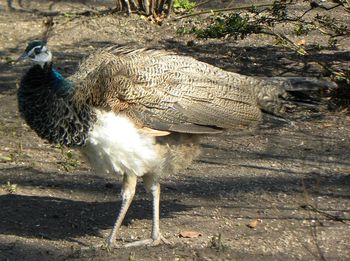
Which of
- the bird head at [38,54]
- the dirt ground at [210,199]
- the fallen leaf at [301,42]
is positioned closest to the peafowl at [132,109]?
the bird head at [38,54]

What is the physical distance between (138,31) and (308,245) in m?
5.59

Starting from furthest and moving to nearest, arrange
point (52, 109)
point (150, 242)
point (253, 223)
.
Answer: point (253, 223)
point (150, 242)
point (52, 109)

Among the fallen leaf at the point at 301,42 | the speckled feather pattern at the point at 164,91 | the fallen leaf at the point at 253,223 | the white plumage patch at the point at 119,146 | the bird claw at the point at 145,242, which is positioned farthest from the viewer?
the fallen leaf at the point at 301,42

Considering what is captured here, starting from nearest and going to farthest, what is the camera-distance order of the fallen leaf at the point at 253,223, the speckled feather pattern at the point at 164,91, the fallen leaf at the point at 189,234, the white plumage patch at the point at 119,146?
the white plumage patch at the point at 119,146 < the speckled feather pattern at the point at 164,91 < the fallen leaf at the point at 189,234 < the fallen leaf at the point at 253,223

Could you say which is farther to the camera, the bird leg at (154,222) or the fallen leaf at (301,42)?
the fallen leaf at (301,42)

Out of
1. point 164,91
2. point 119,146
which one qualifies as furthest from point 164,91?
point 119,146

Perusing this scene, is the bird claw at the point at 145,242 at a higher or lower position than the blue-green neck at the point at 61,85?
lower

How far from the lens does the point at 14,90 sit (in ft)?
27.3

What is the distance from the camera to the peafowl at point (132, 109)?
4961mm

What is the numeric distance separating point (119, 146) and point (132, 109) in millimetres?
263

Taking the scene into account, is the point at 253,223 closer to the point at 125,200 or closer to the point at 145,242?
the point at 145,242

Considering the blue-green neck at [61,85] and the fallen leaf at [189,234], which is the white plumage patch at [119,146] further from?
the fallen leaf at [189,234]

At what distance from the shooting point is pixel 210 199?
5.97 meters

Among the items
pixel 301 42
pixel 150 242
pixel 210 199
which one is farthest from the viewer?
pixel 301 42
